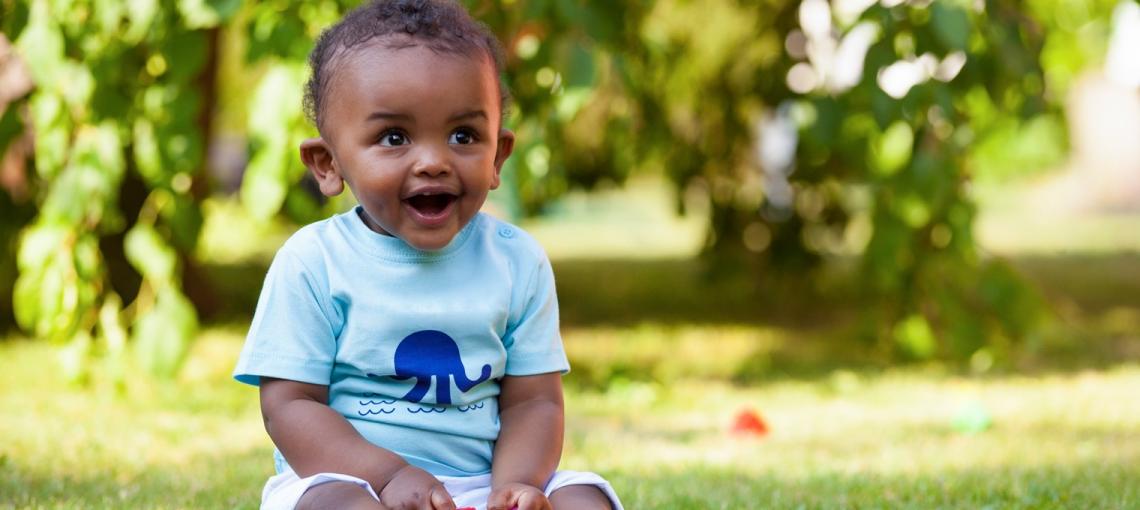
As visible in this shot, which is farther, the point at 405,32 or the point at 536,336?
the point at 536,336

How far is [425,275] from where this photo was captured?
215 cm

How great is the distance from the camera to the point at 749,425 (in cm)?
379

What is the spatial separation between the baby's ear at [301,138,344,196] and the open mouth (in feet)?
0.45

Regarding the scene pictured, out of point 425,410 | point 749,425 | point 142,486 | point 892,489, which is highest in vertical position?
point 749,425

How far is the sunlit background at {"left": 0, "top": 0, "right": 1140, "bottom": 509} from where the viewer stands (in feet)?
10.8

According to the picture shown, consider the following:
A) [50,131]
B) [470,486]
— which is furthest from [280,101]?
[470,486]

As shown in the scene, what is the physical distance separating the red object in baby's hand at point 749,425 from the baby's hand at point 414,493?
1893 millimetres

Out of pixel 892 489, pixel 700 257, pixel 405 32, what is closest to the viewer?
pixel 405 32

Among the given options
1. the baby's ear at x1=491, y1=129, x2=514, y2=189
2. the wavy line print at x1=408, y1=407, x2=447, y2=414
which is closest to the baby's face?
the baby's ear at x1=491, y1=129, x2=514, y2=189

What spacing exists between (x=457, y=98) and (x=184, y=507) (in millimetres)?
1111

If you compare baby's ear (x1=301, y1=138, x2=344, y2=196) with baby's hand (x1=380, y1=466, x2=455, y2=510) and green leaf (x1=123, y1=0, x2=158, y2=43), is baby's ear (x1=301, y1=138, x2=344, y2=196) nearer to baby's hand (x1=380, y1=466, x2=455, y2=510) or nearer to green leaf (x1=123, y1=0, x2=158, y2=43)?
baby's hand (x1=380, y1=466, x2=455, y2=510)

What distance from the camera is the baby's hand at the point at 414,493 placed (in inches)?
76.5

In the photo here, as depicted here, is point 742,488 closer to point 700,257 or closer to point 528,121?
point 528,121

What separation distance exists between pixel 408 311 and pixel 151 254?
2.27 meters
